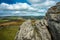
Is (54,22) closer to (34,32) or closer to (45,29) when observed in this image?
(45,29)

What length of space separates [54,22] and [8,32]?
8.58 feet

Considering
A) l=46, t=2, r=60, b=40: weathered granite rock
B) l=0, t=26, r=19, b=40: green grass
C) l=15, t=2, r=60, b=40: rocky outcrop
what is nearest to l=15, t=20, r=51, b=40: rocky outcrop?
l=15, t=2, r=60, b=40: rocky outcrop

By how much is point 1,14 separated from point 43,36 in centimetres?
287

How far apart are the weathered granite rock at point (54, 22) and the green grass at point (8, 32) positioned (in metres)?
1.96

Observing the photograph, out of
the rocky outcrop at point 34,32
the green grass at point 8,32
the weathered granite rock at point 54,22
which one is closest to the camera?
the weathered granite rock at point 54,22

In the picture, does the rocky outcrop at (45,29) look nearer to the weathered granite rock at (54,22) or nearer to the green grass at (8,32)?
the weathered granite rock at (54,22)

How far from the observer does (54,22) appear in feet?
15.1

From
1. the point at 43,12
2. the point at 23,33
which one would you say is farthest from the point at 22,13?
the point at 23,33

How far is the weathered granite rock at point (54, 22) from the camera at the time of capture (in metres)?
4.47

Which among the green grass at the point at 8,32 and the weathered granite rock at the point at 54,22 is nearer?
the weathered granite rock at the point at 54,22

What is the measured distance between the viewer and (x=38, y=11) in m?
6.36

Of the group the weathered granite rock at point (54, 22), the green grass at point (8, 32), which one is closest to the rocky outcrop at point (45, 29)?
the weathered granite rock at point (54, 22)

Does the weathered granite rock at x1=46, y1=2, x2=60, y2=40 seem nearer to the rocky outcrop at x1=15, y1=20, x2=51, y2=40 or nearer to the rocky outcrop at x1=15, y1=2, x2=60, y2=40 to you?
the rocky outcrop at x1=15, y1=2, x2=60, y2=40

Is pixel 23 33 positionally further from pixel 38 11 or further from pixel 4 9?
pixel 4 9
